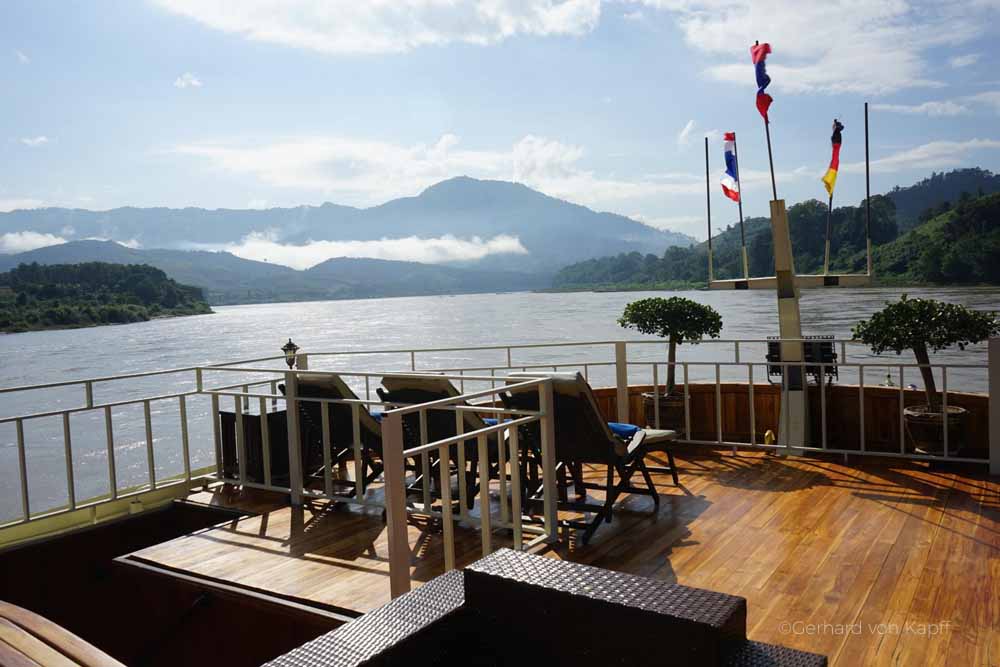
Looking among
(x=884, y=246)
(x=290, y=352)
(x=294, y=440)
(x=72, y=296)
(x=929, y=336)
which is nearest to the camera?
(x=294, y=440)

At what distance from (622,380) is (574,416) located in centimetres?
190

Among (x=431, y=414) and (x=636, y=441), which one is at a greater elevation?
(x=431, y=414)

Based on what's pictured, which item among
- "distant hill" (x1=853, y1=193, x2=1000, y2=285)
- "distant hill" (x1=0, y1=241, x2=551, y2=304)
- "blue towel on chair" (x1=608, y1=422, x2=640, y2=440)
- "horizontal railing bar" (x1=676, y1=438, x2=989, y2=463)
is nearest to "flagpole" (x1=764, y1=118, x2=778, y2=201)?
"horizontal railing bar" (x1=676, y1=438, x2=989, y2=463)

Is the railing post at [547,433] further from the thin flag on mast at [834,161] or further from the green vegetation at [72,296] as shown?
the green vegetation at [72,296]

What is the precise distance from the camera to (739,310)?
51562 mm

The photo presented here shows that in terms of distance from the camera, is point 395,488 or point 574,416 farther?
point 574,416

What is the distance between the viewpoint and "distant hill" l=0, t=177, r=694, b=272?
119 metres

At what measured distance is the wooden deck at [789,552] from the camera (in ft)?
8.46

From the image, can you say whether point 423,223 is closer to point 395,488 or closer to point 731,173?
point 731,173

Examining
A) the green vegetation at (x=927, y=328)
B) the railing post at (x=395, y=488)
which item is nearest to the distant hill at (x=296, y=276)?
the green vegetation at (x=927, y=328)

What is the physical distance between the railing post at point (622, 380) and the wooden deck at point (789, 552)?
910 millimetres

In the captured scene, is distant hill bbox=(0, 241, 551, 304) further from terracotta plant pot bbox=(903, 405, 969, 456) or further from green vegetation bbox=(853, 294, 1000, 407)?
terracotta plant pot bbox=(903, 405, 969, 456)

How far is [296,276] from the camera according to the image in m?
77.6

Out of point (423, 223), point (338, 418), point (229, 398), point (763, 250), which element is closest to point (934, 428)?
point (338, 418)
